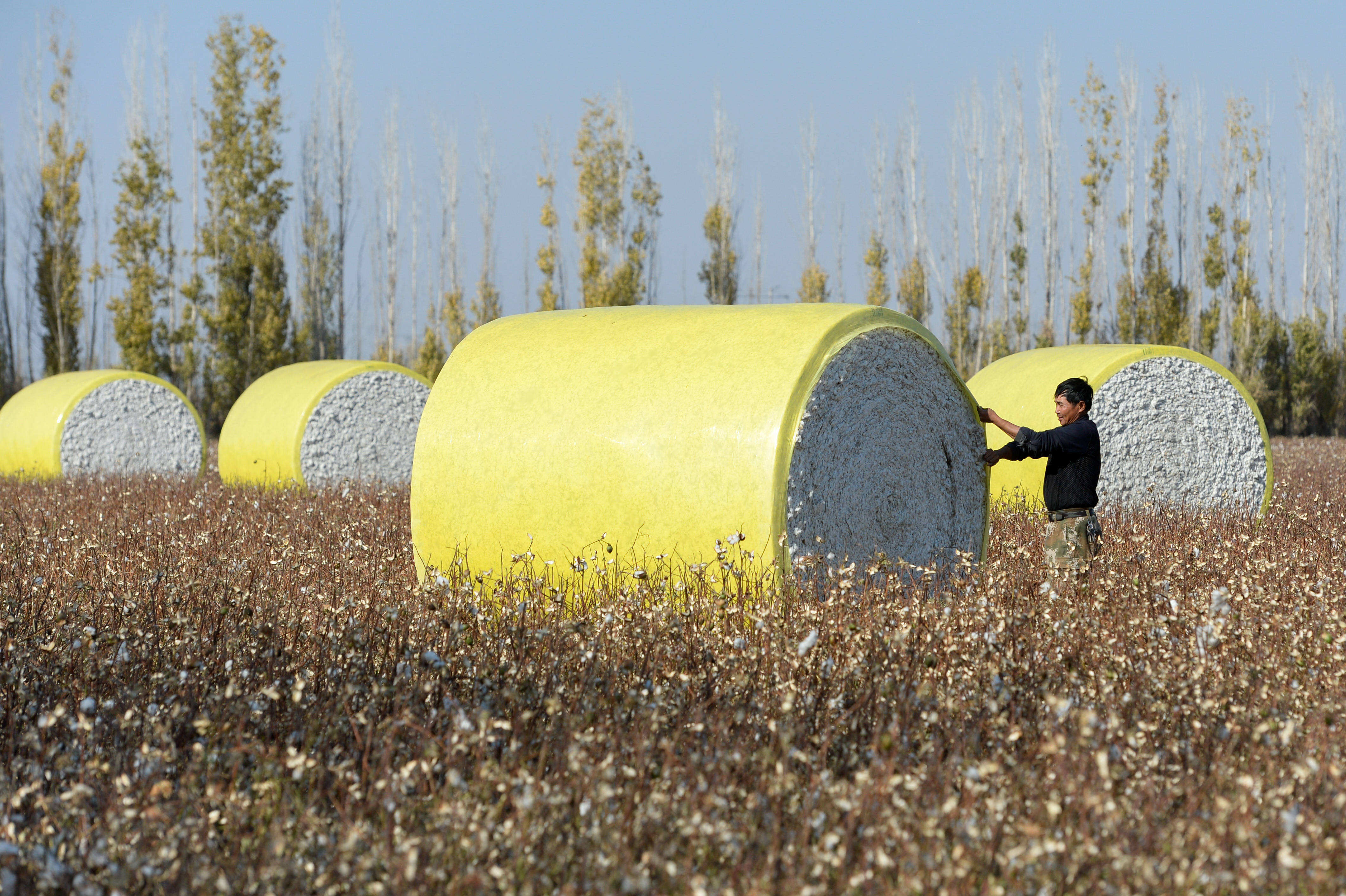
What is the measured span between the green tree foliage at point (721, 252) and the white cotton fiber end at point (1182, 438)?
2608 centimetres

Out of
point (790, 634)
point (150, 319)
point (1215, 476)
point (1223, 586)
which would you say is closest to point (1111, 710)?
point (790, 634)

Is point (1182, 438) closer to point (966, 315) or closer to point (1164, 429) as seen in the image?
point (1164, 429)

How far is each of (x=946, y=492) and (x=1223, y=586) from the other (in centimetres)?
152

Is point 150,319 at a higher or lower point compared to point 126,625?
higher

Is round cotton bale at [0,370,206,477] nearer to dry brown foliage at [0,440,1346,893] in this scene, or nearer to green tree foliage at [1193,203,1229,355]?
dry brown foliage at [0,440,1346,893]

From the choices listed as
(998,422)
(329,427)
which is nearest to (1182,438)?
(998,422)

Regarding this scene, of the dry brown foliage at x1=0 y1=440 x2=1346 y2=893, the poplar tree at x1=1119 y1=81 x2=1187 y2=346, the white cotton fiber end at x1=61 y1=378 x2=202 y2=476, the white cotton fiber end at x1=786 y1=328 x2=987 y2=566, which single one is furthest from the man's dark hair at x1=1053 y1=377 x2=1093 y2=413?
the poplar tree at x1=1119 y1=81 x2=1187 y2=346

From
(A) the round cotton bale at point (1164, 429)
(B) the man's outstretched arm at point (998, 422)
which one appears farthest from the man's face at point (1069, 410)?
(A) the round cotton bale at point (1164, 429)

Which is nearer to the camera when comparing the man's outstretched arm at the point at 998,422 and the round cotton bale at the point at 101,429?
the man's outstretched arm at the point at 998,422

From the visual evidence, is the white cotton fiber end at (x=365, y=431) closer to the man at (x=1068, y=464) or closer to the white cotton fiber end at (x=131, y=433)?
the white cotton fiber end at (x=131, y=433)

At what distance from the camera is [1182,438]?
33.8 ft

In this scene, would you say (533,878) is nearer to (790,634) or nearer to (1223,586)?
(790,634)

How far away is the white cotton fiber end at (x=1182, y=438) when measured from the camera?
33.2ft

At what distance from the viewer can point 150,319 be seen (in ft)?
91.5
